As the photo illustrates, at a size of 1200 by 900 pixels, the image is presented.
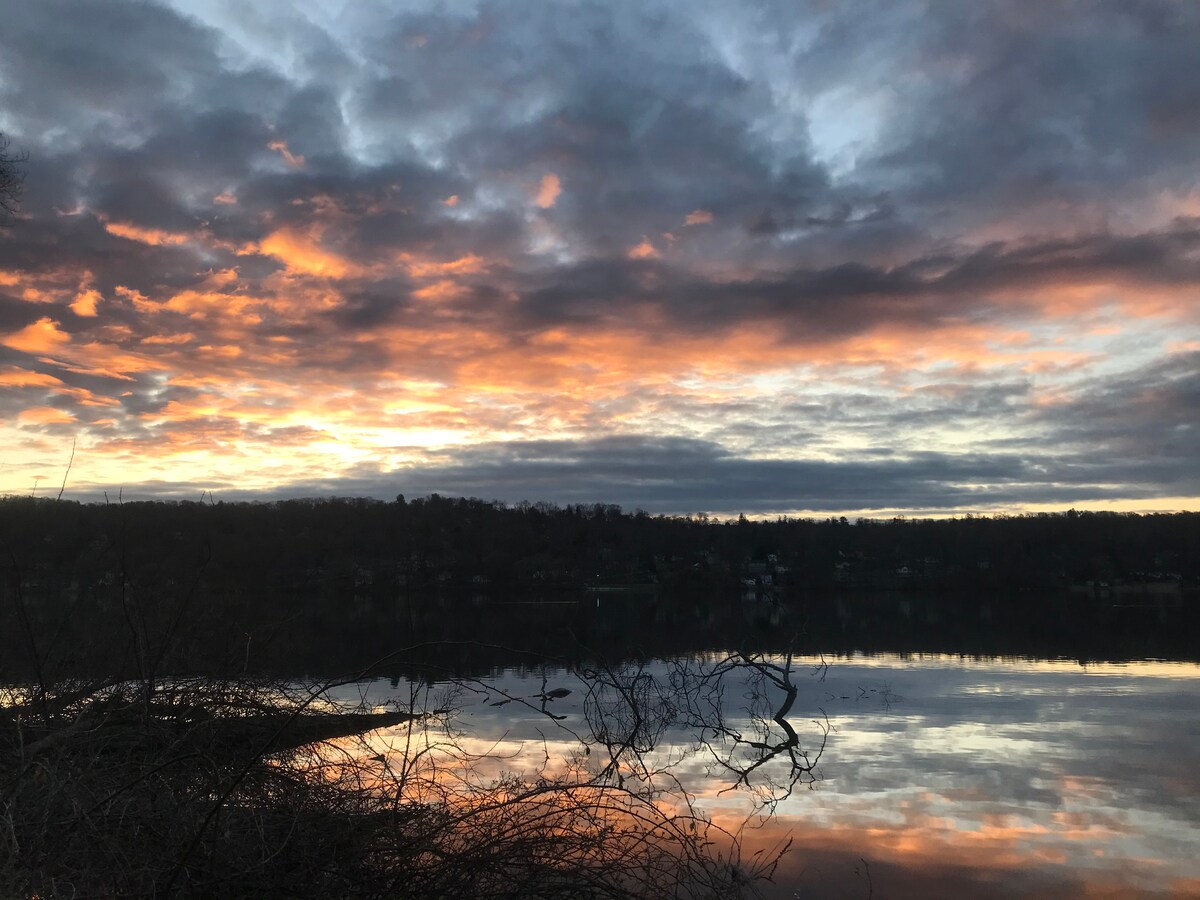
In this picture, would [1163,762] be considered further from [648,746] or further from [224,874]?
[224,874]

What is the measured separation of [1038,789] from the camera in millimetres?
17016

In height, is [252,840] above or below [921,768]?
above

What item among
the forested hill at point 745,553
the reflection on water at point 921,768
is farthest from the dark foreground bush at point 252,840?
the forested hill at point 745,553

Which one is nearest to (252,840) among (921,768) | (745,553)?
(921,768)

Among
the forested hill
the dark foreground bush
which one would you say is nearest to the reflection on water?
the dark foreground bush

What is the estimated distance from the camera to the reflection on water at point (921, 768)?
12.5 metres

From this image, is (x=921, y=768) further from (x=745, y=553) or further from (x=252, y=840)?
(x=745, y=553)

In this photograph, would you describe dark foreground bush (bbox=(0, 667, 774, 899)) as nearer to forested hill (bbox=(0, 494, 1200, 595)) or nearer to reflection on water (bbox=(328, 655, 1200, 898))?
reflection on water (bbox=(328, 655, 1200, 898))

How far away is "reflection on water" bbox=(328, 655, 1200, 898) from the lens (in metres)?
12.5

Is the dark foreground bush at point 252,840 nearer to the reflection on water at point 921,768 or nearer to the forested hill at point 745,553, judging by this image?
the reflection on water at point 921,768

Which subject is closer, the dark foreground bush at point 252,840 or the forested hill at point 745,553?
the dark foreground bush at point 252,840

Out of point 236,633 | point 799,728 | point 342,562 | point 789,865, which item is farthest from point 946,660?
point 342,562

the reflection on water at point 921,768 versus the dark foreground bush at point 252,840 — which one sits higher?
the dark foreground bush at point 252,840

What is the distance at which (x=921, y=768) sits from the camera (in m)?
18.9
